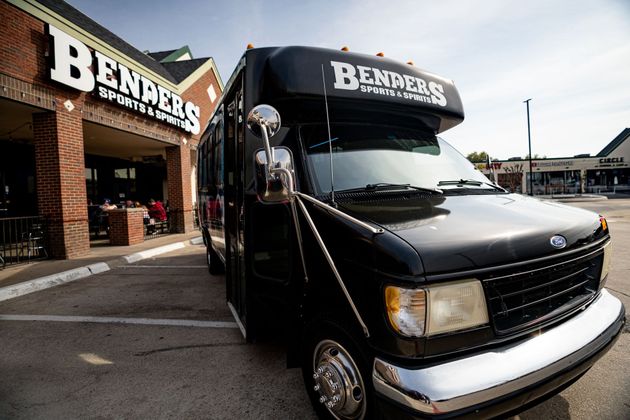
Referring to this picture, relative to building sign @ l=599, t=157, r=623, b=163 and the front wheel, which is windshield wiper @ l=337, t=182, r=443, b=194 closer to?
the front wheel

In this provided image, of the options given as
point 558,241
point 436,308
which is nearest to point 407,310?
point 436,308

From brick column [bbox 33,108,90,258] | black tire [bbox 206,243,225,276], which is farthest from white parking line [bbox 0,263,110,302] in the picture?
black tire [bbox 206,243,225,276]

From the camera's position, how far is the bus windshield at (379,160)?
258 cm

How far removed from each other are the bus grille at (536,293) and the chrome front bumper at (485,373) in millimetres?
104

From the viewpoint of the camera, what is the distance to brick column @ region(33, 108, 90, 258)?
27.4ft

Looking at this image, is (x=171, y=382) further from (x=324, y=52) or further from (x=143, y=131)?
(x=143, y=131)

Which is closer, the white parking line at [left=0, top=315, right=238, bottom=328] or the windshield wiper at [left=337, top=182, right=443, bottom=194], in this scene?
the windshield wiper at [left=337, top=182, right=443, bottom=194]

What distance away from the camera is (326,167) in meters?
2.58

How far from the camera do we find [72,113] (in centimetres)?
877

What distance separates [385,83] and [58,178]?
863cm

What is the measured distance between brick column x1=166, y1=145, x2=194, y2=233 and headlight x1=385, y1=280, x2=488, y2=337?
44.1 feet

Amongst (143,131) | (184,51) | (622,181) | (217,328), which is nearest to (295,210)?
(217,328)

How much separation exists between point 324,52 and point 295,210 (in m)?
1.43

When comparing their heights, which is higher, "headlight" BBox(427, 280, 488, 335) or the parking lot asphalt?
"headlight" BBox(427, 280, 488, 335)
